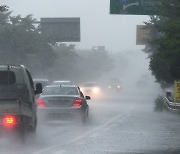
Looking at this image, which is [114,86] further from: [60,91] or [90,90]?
[60,91]

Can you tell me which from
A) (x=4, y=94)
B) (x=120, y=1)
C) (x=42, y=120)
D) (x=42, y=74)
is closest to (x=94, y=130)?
(x=42, y=120)

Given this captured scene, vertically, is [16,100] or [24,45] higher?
[16,100]

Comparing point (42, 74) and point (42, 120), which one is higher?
point (42, 120)

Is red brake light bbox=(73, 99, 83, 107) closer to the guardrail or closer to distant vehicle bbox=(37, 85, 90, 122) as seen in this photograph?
distant vehicle bbox=(37, 85, 90, 122)

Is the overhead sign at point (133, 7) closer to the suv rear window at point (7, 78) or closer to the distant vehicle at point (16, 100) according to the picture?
the distant vehicle at point (16, 100)

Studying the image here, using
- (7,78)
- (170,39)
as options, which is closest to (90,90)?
(170,39)

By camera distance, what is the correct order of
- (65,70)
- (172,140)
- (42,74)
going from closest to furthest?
(172,140) < (42,74) < (65,70)

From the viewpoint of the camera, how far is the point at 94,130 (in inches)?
861

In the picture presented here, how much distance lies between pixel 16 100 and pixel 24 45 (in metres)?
64.6

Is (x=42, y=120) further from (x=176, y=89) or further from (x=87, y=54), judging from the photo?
(x=87, y=54)

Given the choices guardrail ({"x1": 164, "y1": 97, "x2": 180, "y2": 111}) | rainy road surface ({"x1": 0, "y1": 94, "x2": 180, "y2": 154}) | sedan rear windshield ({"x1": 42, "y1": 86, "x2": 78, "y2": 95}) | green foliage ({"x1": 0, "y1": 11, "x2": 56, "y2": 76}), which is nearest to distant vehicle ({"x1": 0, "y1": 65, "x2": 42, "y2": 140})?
rainy road surface ({"x1": 0, "y1": 94, "x2": 180, "y2": 154})

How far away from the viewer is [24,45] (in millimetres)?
79438

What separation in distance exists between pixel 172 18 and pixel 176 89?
3792 mm

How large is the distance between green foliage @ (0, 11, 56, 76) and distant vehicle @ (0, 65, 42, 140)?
58.9 m
